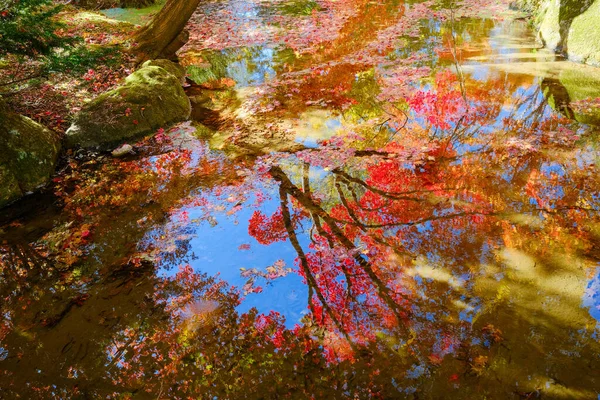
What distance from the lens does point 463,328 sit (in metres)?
3.04

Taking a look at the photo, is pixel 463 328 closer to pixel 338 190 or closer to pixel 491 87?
pixel 338 190

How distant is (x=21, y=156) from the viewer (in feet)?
17.8

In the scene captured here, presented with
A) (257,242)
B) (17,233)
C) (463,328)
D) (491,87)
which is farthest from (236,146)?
(491,87)

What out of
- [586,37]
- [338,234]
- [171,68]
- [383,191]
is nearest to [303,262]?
[338,234]

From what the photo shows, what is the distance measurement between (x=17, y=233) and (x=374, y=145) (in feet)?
17.1

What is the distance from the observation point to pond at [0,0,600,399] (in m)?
2.93

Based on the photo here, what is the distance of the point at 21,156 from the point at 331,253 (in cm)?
496

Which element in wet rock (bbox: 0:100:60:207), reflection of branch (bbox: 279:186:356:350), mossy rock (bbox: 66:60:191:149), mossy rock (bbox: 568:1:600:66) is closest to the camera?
reflection of branch (bbox: 279:186:356:350)

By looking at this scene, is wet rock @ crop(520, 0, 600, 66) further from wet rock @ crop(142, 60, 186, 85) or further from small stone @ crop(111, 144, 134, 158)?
small stone @ crop(111, 144, 134, 158)

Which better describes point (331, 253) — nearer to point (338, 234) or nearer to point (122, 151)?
point (338, 234)

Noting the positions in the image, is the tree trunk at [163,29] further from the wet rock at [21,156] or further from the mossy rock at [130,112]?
the wet rock at [21,156]

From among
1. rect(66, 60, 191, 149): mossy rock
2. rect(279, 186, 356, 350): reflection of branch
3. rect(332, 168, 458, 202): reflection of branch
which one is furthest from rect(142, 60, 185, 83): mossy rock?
rect(332, 168, 458, 202): reflection of branch

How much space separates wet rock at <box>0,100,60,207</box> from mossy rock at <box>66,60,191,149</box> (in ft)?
1.97

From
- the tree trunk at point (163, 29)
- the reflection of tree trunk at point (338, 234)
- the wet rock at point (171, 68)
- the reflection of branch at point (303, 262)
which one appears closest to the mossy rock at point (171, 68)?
the wet rock at point (171, 68)
